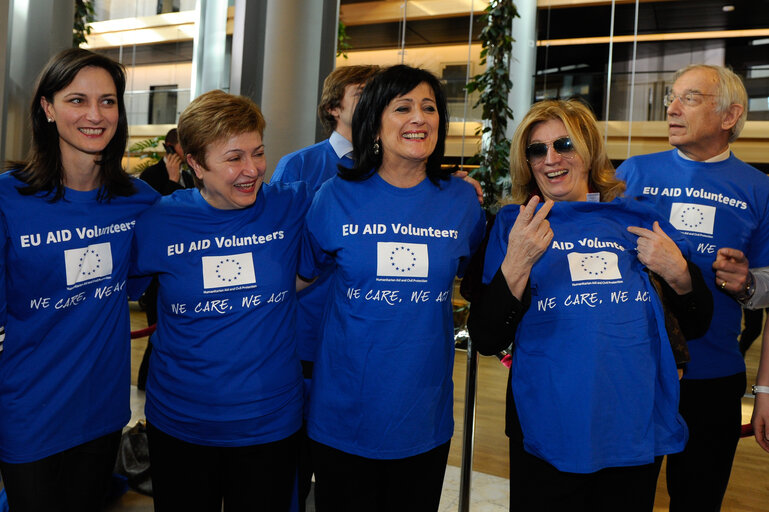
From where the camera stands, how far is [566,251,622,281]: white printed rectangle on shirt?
1.68 metres

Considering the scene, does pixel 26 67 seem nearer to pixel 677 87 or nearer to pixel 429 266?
pixel 429 266

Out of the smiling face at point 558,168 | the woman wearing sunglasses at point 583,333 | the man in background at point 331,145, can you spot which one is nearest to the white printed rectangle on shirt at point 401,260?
the woman wearing sunglasses at point 583,333

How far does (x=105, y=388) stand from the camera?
1857mm

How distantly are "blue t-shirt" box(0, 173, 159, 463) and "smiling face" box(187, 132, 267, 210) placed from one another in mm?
324

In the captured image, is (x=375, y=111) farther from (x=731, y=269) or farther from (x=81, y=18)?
(x=81, y=18)

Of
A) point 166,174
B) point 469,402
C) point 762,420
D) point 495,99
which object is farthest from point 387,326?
point 495,99

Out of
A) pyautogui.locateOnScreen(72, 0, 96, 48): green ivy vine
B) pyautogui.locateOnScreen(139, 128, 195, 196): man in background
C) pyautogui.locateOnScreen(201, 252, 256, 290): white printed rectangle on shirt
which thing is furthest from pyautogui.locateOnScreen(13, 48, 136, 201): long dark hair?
pyautogui.locateOnScreen(72, 0, 96, 48): green ivy vine

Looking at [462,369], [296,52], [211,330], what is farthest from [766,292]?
[462,369]

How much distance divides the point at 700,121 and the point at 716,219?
380mm

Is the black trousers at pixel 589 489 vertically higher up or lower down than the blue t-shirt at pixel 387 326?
lower down

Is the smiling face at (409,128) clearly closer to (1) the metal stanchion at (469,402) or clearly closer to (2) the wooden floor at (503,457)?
(1) the metal stanchion at (469,402)

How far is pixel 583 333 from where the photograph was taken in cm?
165

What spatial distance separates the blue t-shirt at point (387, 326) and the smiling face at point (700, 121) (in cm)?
115

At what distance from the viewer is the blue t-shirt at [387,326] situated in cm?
173
